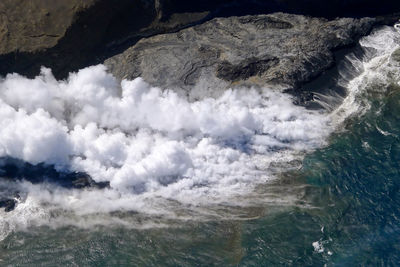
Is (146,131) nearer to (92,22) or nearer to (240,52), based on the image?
(240,52)

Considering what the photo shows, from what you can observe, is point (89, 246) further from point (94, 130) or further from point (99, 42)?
point (99, 42)

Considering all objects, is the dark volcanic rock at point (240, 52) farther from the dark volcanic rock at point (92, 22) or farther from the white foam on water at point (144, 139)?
the white foam on water at point (144, 139)

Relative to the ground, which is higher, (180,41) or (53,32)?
(53,32)

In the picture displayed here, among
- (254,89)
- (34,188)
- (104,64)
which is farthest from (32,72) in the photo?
(254,89)

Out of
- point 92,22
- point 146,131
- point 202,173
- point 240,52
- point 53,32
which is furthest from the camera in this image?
point 240,52

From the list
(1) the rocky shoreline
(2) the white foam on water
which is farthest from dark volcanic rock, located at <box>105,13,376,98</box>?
(2) the white foam on water

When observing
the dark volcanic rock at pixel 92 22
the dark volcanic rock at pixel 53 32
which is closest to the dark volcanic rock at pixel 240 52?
the dark volcanic rock at pixel 92 22

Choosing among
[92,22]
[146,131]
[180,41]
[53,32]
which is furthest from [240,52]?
[53,32]
